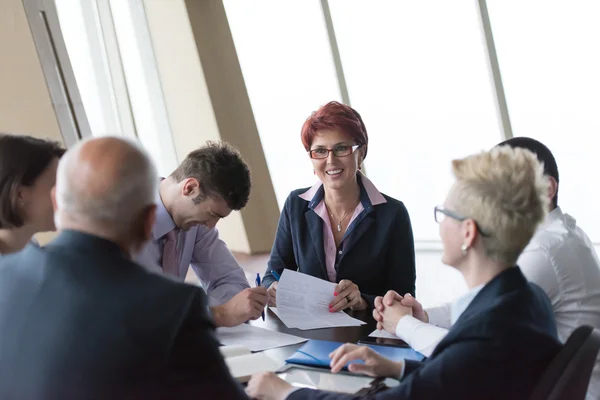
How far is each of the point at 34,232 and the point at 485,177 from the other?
1481mm

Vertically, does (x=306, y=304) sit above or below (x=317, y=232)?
below

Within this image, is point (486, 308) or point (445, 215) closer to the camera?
point (486, 308)

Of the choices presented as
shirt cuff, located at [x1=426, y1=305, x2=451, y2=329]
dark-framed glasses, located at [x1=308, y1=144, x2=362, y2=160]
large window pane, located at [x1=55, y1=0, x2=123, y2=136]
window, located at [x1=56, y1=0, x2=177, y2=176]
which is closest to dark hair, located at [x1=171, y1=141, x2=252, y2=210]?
dark-framed glasses, located at [x1=308, y1=144, x2=362, y2=160]

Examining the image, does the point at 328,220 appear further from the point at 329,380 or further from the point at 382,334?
the point at 329,380

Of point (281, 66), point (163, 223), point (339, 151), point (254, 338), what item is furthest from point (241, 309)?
point (281, 66)

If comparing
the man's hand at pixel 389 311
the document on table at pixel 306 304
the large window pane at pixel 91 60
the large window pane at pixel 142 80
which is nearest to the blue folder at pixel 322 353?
the man's hand at pixel 389 311

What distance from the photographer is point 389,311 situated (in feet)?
6.73

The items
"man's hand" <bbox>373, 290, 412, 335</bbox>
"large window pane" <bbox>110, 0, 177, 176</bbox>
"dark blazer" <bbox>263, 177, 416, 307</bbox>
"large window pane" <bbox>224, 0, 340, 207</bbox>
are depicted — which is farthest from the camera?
"large window pane" <bbox>110, 0, 177, 176</bbox>

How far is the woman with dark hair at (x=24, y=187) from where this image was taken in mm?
1919

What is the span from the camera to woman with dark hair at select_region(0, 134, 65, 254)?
6.30 ft

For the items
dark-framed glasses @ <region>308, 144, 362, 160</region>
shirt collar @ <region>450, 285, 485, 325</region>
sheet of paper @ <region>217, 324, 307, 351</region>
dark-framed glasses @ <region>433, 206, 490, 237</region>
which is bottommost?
sheet of paper @ <region>217, 324, 307, 351</region>

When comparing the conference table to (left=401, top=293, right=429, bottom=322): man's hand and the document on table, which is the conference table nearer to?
the document on table

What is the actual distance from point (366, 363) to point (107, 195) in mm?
806

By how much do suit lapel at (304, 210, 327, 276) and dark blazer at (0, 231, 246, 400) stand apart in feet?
5.49
